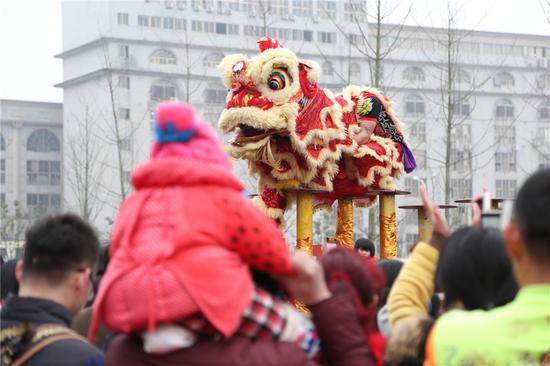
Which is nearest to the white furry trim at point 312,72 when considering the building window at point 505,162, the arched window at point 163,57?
the arched window at point 163,57

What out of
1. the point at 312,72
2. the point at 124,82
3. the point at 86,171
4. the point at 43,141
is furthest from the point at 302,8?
the point at 312,72

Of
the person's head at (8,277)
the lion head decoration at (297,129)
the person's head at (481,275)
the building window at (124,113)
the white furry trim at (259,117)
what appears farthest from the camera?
the building window at (124,113)

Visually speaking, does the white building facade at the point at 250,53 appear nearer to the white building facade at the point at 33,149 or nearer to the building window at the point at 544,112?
the building window at the point at 544,112

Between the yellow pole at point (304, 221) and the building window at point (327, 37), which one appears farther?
the building window at point (327, 37)

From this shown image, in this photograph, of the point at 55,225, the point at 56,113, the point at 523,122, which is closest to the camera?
the point at 55,225

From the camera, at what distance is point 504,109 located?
4400 cm

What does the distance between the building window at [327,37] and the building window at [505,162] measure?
8.46 metres

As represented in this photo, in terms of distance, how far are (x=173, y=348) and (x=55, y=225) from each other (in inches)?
36.1

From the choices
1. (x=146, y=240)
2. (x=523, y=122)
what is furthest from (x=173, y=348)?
(x=523, y=122)

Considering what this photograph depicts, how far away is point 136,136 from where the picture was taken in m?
38.2

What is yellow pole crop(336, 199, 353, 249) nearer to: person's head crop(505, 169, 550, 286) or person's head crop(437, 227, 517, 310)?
person's head crop(437, 227, 517, 310)

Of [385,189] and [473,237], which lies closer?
[473,237]

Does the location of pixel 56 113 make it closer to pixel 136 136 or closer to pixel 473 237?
pixel 136 136

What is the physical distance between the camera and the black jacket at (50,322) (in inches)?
118
